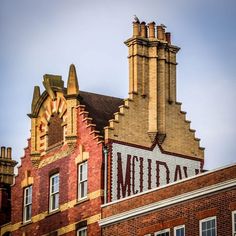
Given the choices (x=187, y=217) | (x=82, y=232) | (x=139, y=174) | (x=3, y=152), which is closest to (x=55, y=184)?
(x=82, y=232)

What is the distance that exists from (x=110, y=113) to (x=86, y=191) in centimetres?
647

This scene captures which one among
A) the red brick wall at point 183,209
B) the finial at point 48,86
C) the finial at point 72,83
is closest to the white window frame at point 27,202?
the finial at point 48,86

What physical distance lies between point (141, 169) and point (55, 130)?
28.0 ft

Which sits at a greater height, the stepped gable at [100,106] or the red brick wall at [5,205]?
the stepped gable at [100,106]

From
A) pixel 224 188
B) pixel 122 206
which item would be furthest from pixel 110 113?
pixel 224 188

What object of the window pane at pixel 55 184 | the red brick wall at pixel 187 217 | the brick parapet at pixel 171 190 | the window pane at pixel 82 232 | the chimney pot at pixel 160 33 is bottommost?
the red brick wall at pixel 187 217

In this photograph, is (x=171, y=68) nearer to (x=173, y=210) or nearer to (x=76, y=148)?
(x=76, y=148)

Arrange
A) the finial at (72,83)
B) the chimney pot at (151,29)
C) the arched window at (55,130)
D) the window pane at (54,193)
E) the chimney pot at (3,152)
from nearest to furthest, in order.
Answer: the finial at (72,83) → the window pane at (54,193) → the chimney pot at (151,29) → the arched window at (55,130) → the chimney pot at (3,152)

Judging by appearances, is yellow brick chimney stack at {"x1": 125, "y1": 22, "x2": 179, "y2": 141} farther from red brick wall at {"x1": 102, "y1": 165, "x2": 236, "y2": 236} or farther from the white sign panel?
red brick wall at {"x1": 102, "y1": 165, "x2": 236, "y2": 236}

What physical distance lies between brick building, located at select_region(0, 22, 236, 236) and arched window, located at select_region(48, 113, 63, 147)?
0.23ft

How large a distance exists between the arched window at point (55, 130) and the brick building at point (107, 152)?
0.07 metres

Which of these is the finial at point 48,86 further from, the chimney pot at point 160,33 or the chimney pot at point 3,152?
the chimney pot at point 3,152

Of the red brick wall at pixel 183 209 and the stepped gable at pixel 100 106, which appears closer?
the red brick wall at pixel 183 209

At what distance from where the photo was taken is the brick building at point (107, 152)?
3386 inches
